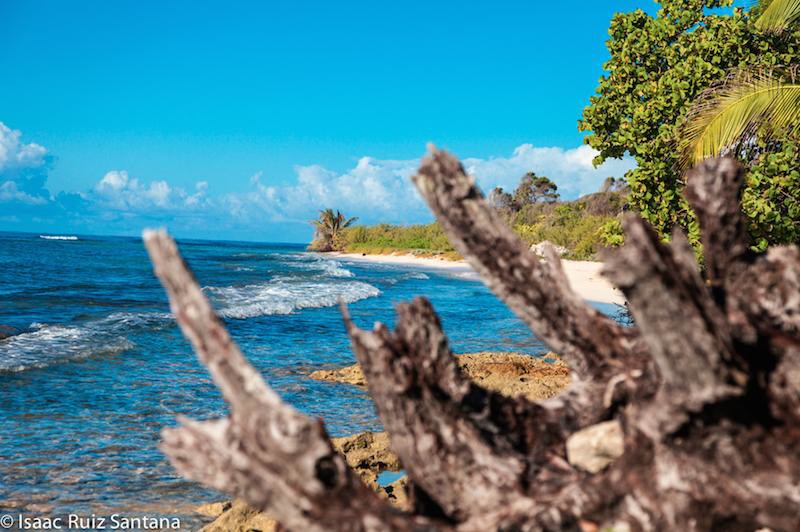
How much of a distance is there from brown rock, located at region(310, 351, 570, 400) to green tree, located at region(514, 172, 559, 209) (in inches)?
2580

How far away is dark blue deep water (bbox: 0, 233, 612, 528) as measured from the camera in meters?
6.64

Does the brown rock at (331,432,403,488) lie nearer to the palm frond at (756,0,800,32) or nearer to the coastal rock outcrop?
the coastal rock outcrop

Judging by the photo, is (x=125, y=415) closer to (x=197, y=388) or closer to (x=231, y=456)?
(x=197, y=388)

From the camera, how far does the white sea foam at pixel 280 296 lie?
73.0ft

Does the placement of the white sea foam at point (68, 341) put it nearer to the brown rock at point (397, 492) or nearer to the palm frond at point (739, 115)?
the brown rock at point (397, 492)

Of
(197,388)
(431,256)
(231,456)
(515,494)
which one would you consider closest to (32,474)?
(197,388)

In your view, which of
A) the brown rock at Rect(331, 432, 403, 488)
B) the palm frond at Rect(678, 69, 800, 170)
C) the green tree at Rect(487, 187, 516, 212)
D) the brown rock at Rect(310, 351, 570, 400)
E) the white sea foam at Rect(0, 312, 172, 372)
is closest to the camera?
the brown rock at Rect(331, 432, 403, 488)

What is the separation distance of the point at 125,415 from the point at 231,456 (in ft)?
25.4

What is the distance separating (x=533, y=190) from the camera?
77.7 metres

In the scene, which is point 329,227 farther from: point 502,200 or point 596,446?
point 596,446

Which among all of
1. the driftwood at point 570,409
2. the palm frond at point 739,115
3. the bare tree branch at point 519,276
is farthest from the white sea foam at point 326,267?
the driftwood at point 570,409

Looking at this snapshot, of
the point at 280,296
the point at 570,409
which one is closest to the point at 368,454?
the point at 570,409

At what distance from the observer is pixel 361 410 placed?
976 centimetres

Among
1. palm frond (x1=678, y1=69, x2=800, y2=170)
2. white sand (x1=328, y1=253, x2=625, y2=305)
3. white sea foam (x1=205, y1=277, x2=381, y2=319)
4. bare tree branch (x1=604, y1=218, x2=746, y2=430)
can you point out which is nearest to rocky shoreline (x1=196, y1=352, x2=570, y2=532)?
bare tree branch (x1=604, y1=218, x2=746, y2=430)
